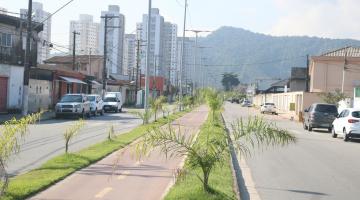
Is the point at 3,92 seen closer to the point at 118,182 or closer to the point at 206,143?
the point at 118,182

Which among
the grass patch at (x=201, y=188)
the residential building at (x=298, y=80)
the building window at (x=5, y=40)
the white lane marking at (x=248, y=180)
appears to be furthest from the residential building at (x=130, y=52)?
the grass patch at (x=201, y=188)

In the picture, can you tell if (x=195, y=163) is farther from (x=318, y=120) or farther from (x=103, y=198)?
(x=318, y=120)

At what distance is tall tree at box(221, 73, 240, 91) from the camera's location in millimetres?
176250

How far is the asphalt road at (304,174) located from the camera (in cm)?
1169

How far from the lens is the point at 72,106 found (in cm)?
4028

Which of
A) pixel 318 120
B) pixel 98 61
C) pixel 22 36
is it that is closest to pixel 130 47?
pixel 98 61

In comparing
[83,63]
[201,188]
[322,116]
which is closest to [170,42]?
[83,63]

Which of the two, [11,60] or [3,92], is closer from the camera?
[3,92]

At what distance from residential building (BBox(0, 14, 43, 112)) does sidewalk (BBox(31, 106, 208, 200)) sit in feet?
94.7

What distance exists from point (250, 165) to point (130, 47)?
287 ft

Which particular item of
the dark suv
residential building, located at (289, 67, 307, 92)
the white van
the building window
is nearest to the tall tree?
residential building, located at (289, 67, 307, 92)

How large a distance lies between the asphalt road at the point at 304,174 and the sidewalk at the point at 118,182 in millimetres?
1916

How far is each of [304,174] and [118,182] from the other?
17.2 ft

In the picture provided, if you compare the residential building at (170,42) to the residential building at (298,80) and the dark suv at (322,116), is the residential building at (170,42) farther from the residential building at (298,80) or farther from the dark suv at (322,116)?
the dark suv at (322,116)
